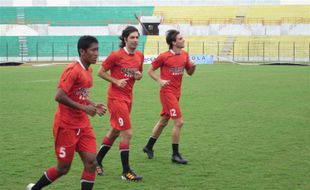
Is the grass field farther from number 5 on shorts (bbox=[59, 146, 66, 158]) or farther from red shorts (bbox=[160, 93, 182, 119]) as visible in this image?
number 5 on shorts (bbox=[59, 146, 66, 158])

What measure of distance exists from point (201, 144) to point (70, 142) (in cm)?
464

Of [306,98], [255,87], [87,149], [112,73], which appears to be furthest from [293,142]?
[255,87]

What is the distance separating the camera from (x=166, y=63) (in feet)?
28.4

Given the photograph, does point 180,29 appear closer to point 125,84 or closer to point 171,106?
point 171,106

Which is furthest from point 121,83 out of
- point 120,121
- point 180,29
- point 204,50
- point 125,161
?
point 180,29

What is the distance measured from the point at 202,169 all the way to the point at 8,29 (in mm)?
54811

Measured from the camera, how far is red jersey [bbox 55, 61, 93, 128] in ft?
18.3

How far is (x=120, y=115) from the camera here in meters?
7.46

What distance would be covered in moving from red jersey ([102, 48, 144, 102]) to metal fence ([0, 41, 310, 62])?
43446 millimetres

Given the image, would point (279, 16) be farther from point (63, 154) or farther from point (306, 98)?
point (63, 154)

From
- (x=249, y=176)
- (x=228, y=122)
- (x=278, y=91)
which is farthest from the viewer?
(x=278, y=91)

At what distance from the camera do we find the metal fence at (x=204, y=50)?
51.2 metres

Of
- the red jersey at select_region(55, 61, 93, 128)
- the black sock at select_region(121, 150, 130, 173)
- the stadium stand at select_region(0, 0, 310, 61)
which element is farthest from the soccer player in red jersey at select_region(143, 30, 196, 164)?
the stadium stand at select_region(0, 0, 310, 61)

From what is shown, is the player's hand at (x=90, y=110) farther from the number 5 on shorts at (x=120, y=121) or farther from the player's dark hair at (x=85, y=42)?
the number 5 on shorts at (x=120, y=121)
